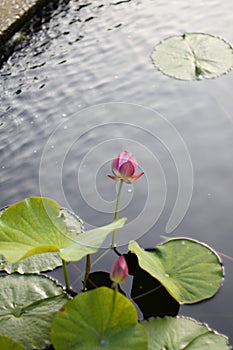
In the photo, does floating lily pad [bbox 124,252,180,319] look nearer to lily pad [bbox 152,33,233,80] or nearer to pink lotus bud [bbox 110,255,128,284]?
pink lotus bud [bbox 110,255,128,284]

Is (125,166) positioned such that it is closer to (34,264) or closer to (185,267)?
(185,267)

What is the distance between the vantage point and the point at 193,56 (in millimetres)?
2996

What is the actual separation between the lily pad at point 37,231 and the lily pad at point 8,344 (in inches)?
8.4

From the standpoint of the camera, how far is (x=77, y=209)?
2.27 metres

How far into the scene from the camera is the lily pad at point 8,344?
1.54 meters

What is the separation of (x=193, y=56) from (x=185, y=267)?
4.75 feet

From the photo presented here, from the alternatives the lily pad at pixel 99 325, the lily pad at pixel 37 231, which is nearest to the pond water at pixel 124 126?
the lily pad at pixel 37 231

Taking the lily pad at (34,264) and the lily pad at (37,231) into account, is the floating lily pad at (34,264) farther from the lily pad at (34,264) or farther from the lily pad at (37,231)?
the lily pad at (37,231)

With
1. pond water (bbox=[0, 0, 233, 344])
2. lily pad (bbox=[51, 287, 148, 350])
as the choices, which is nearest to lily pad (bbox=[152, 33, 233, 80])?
pond water (bbox=[0, 0, 233, 344])

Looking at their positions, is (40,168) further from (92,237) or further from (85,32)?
(85,32)

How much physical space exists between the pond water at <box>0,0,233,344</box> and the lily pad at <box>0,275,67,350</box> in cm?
14

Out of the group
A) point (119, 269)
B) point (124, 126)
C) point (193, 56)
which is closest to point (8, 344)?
point (119, 269)

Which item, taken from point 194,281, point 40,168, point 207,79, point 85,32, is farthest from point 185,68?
point 194,281

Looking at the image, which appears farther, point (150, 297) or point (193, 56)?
point (193, 56)
